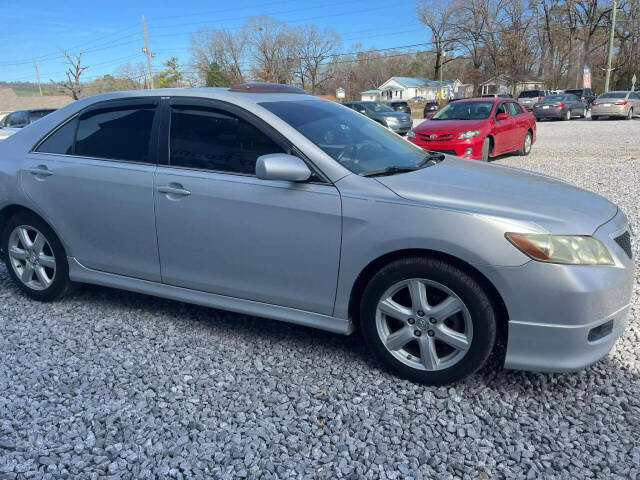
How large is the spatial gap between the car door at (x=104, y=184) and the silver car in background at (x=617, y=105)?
98.7 ft

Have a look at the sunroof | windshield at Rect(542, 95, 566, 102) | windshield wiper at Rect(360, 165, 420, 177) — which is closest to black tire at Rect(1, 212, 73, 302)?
the sunroof

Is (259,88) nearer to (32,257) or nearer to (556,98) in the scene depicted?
(32,257)

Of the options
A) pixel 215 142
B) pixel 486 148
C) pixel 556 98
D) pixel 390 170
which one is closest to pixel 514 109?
pixel 486 148

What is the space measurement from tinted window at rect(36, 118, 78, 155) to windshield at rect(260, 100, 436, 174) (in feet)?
5.16

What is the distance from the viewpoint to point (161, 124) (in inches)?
137

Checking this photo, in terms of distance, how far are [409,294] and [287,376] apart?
89cm

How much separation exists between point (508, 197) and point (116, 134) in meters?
2.66

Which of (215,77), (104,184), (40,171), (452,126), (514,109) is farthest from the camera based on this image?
(215,77)

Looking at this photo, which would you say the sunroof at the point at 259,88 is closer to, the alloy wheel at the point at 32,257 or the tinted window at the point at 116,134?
the tinted window at the point at 116,134

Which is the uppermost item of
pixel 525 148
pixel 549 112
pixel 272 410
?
pixel 549 112

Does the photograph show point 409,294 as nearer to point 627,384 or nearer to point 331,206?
point 331,206

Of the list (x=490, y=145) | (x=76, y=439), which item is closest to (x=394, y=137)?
(x=76, y=439)

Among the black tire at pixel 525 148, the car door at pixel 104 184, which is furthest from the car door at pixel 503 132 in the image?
the car door at pixel 104 184

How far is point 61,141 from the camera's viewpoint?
3.86 m
